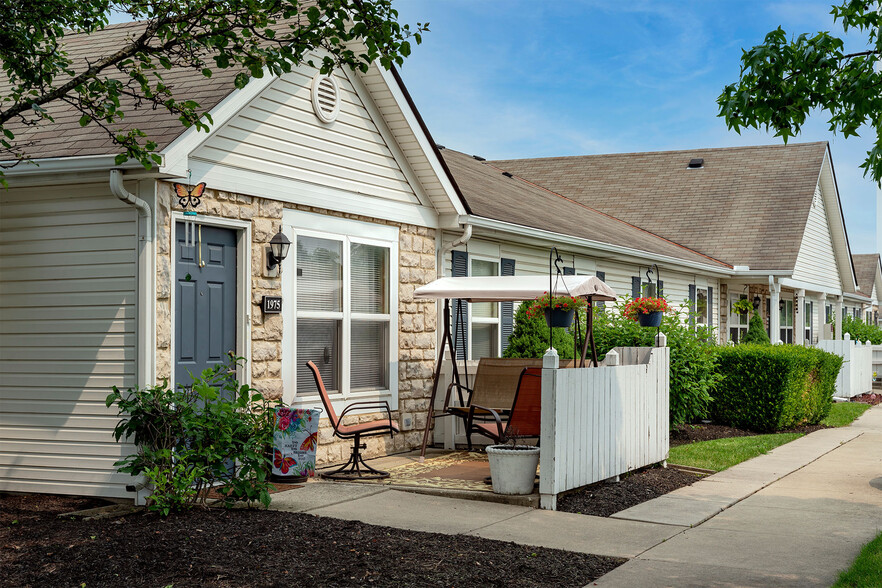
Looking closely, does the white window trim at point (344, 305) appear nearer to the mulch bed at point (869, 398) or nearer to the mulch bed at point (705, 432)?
the mulch bed at point (705, 432)

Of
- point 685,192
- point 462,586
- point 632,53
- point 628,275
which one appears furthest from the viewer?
point 632,53

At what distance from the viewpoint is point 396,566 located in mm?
5945

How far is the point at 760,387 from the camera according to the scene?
14.3 m

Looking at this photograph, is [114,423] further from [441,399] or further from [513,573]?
[441,399]

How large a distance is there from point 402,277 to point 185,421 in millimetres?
4302

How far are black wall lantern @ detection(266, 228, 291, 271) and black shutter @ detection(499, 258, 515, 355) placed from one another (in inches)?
→ 191

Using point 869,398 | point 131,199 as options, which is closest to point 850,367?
point 869,398

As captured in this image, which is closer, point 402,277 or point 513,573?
point 513,573

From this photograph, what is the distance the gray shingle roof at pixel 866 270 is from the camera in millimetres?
49766

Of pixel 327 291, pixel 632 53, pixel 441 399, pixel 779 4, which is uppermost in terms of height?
pixel 632 53

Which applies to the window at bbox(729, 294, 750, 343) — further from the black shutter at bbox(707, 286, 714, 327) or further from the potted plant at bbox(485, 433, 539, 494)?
the potted plant at bbox(485, 433, 539, 494)

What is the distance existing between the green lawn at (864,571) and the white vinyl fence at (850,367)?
14589mm

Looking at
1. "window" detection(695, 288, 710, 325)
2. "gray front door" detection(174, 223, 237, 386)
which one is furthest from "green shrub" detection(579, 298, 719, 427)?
"window" detection(695, 288, 710, 325)

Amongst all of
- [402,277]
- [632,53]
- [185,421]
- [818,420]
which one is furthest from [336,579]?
[632,53]
